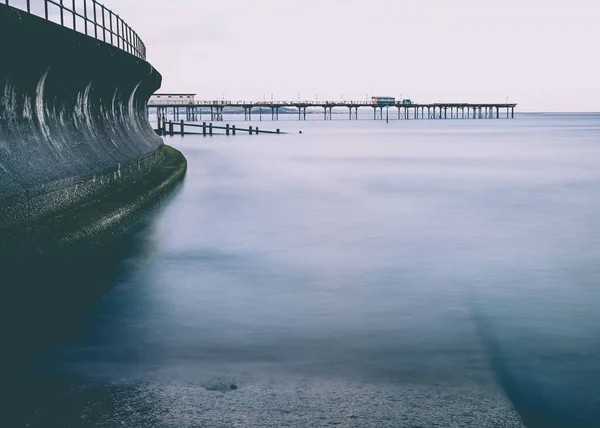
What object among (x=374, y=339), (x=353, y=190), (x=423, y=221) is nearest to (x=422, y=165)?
(x=353, y=190)

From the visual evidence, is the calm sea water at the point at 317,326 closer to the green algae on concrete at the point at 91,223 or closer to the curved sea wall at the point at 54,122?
the green algae on concrete at the point at 91,223

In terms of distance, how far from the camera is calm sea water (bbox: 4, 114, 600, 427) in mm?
7020

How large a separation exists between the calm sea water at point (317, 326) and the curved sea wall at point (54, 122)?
1.27 meters

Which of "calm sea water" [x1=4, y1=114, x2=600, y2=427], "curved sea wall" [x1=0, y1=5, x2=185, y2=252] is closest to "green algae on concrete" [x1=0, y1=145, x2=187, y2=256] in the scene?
"curved sea wall" [x1=0, y1=5, x2=185, y2=252]

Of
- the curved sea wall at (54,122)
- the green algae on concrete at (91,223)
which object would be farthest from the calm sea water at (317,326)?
the curved sea wall at (54,122)

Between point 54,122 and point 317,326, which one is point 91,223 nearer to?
point 54,122

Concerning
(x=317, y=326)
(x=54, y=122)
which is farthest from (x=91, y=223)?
(x=317, y=326)

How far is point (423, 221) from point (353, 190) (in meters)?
10.3

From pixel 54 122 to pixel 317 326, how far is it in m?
8.62

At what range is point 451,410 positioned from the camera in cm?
688

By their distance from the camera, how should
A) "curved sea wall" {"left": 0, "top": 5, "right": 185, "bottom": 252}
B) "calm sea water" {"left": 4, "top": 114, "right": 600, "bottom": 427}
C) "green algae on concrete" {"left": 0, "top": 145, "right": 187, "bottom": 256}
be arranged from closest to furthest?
"calm sea water" {"left": 4, "top": 114, "right": 600, "bottom": 427}
"green algae on concrete" {"left": 0, "top": 145, "right": 187, "bottom": 256}
"curved sea wall" {"left": 0, "top": 5, "right": 185, "bottom": 252}

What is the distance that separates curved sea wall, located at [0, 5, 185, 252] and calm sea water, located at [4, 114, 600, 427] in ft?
4.17

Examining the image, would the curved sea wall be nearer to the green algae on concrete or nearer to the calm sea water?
the green algae on concrete

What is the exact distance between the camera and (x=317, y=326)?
1001 cm
